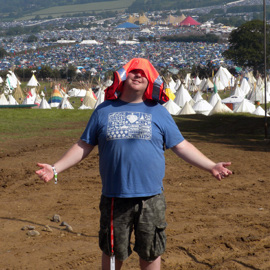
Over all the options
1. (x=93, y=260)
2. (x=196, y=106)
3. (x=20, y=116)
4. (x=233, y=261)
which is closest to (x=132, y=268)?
(x=93, y=260)

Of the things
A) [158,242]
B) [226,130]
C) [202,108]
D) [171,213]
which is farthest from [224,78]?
[158,242]

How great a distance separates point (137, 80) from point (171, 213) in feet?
14.6

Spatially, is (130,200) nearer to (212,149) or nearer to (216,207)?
(216,207)

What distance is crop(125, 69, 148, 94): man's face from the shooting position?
4336 millimetres

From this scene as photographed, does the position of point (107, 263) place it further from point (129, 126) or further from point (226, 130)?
point (226, 130)

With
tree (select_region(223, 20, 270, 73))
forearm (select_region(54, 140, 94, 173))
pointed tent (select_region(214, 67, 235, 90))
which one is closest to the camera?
forearm (select_region(54, 140, 94, 173))

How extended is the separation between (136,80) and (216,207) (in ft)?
16.3

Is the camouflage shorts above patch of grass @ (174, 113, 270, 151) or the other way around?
above

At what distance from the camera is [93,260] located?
6.24 metres

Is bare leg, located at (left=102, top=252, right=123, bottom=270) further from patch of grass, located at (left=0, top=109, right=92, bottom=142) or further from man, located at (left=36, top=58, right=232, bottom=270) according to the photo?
patch of grass, located at (left=0, top=109, right=92, bottom=142)

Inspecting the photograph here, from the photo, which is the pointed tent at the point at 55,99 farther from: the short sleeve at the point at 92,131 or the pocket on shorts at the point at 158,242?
the pocket on shorts at the point at 158,242

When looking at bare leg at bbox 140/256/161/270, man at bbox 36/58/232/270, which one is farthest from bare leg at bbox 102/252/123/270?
bare leg at bbox 140/256/161/270

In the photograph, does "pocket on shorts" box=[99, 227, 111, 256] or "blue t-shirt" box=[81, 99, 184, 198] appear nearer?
"blue t-shirt" box=[81, 99, 184, 198]

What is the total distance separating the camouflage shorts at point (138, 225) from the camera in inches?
169
